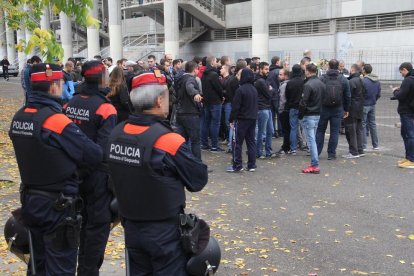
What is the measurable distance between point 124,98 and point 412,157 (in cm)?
590

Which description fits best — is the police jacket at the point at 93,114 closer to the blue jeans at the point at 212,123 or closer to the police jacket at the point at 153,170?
the police jacket at the point at 153,170

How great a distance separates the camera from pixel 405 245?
19.7ft

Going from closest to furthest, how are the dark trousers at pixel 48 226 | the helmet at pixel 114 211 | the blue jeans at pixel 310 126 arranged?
the dark trousers at pixel 48 226
the helmet at pixel 114 211
the blue jeans at pixel 310 126

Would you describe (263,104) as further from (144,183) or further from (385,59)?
(385,59)

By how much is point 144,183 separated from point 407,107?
7.98 m

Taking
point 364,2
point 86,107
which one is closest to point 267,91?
point 86,107

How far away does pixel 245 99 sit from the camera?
9523 mm

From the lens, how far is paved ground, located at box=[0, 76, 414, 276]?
549cm

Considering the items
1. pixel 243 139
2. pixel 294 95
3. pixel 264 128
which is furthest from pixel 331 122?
pixel 243 139

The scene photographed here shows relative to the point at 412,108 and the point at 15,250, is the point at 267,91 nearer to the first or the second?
the point at 412,108

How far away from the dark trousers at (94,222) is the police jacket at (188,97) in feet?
16.2

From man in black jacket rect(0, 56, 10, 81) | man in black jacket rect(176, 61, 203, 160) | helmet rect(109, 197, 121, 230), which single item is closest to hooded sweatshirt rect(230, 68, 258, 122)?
man in black jacket rect(176, 61, 203, 160)

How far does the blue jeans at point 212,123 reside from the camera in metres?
11.7

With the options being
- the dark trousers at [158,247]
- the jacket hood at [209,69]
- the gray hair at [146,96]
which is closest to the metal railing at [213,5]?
the jacket hood at [209,69]
